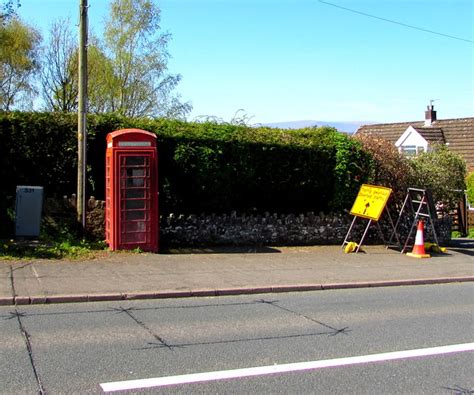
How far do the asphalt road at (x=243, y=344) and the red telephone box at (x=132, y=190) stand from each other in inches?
141

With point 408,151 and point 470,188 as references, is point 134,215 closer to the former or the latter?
point 408,151

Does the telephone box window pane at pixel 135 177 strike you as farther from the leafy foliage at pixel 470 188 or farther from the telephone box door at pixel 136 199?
the leafy foliage at pixel 470 188

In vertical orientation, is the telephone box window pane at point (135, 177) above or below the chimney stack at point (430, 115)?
below

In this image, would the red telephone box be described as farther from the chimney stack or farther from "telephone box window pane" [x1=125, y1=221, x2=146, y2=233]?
the chimney stack

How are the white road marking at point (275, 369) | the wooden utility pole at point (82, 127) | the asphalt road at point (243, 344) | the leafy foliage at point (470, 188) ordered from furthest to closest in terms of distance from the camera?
the leafy foliage at point (470, 188) < the wooden utility pole at point (82, 127) < the asphalt road at point (243, 344) < the white road marking at point (275, 369)

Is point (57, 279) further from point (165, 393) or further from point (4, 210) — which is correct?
point (165, 393)

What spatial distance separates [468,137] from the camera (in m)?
34.2

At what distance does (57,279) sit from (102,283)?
77cm

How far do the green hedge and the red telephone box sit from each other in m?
1.02

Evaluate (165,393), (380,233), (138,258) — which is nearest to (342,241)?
(380,233)

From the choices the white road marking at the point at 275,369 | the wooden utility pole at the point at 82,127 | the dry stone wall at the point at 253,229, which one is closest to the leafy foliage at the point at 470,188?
the dry stone wall at the point at 253,229

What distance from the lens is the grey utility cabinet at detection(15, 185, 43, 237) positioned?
453 inches

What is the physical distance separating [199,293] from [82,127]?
5048 millimetres

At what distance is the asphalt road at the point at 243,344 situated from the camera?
507cm
